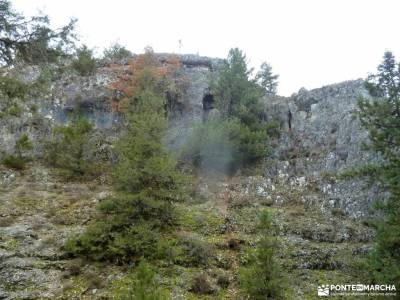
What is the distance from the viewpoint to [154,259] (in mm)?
16938

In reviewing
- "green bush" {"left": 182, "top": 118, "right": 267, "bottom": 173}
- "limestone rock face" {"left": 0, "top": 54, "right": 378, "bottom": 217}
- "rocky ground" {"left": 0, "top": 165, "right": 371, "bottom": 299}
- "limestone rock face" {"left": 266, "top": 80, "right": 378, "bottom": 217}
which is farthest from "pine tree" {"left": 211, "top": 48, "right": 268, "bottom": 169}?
"rocky ground" {"left": 0, "top": 165, "right": 371, "bottom": 299}

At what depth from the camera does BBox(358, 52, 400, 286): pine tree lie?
571 inches

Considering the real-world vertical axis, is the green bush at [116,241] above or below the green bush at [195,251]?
above

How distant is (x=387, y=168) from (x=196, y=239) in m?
8.63

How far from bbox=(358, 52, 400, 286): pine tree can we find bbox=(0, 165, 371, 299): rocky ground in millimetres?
3003

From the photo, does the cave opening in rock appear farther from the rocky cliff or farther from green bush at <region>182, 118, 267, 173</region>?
green bush at <region>182, 118, 267, 173</region>

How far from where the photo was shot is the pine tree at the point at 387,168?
47.6 feet

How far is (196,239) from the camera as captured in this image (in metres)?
18.8

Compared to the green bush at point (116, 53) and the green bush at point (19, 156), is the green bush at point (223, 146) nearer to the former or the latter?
the green bush at point (19, 156)

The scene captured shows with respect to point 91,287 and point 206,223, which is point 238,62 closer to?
point 206,223

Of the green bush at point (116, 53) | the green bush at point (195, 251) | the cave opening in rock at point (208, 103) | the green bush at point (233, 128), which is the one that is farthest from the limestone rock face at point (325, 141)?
the green bush at point (116, 53)

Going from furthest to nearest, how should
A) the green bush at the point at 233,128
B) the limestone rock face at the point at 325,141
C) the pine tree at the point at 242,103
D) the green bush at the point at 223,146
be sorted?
the pine tree at the point at 242,103
the green bush at the point at 233,128
the green bush at the point at 223,146
the limestone rock face at the point at 325,141

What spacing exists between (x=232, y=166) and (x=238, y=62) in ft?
29.5

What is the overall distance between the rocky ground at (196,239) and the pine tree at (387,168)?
300 cm
